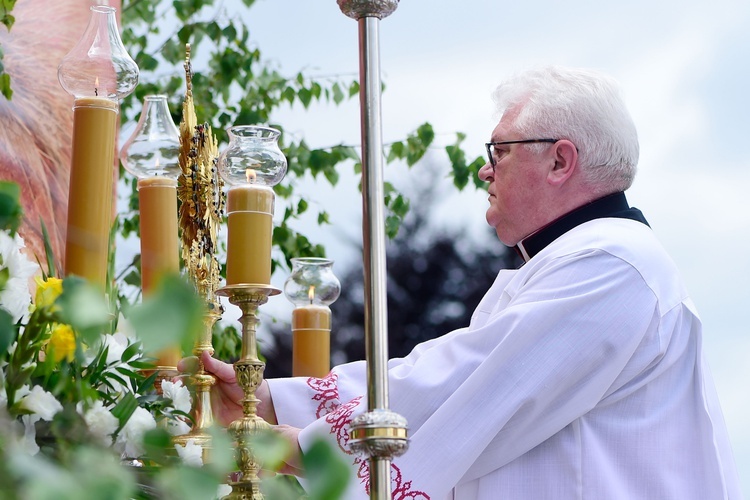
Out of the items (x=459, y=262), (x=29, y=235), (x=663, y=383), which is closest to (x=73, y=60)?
(x=29, y=235)

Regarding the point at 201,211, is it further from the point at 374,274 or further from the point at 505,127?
the point at 505,127

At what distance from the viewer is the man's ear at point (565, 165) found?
3.14m

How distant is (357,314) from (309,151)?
928cm

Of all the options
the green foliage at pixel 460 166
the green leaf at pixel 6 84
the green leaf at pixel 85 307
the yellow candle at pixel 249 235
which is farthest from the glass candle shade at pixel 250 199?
the green foliage at pixel 460 166

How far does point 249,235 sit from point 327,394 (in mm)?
995

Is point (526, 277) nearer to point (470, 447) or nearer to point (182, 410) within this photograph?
point (470, 447)

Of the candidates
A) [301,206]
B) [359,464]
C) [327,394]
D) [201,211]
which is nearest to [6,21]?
[201,211]

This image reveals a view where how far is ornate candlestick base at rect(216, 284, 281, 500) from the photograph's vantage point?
1715mm

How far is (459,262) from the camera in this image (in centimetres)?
1708

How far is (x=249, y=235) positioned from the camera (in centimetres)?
→ 182

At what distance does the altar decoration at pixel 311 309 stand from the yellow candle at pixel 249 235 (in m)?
0.74

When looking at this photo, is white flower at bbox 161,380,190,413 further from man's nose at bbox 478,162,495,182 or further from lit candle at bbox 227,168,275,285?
man's nose at bbox 478,162,495,182

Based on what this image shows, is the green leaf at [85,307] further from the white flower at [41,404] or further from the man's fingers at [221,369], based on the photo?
the man's fingers at [221,369]

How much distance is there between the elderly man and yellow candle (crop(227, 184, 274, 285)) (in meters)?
0.40
